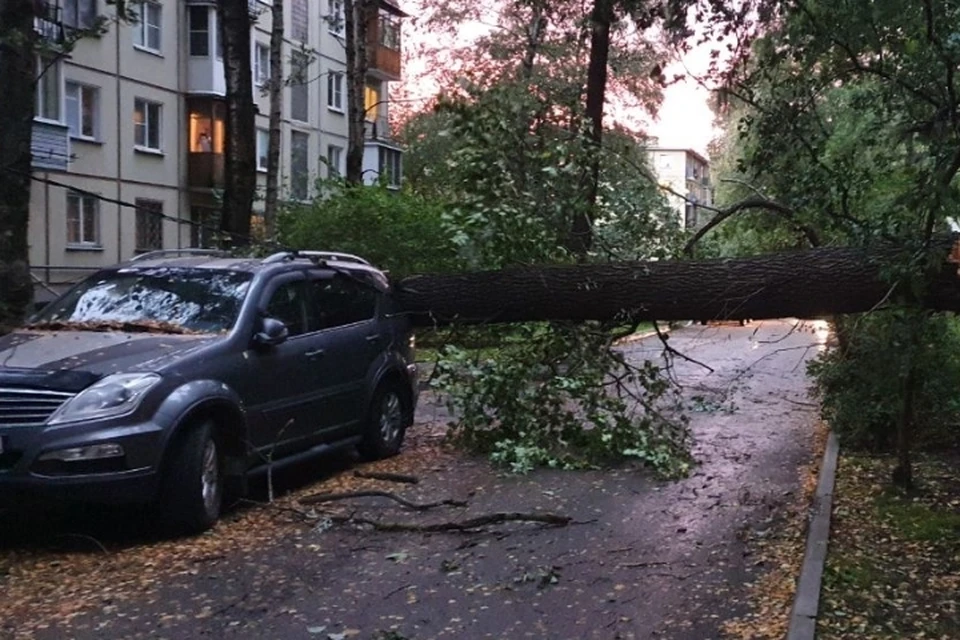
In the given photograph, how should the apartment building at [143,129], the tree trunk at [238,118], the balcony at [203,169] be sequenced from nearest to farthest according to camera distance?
1. the tree trunk at [238,118]
2. the apartment building at [143,129]
3. the balcony at [203,169]

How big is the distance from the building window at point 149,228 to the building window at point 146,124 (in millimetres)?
1564

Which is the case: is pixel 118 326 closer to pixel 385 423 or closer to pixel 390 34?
pixel 385 423

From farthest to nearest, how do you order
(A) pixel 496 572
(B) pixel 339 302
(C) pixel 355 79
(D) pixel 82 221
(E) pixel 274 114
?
(D) pixel 82 221 → (C) pixel 355 79 → (E) pixel 274 114 → (B) pixel 339 302 → (A) pixel 496 572

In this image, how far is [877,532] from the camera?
802cm

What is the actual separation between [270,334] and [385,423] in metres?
2.39

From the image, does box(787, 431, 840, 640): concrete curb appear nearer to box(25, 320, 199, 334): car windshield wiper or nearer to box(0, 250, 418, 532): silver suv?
box(0, 250, 418, 532): silver suv

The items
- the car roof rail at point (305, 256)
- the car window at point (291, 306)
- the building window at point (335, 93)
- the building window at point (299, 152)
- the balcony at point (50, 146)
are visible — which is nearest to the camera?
the car window at point (291, 306)

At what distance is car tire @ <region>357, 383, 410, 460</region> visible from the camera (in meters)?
10.2

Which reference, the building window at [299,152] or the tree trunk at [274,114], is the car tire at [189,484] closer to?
the tree trunk at [274,114]

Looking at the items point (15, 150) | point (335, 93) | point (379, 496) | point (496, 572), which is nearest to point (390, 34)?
point (335, 93)

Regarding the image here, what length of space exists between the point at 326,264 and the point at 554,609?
4.62m

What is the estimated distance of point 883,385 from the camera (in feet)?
34.2

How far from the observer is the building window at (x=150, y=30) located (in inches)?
1266

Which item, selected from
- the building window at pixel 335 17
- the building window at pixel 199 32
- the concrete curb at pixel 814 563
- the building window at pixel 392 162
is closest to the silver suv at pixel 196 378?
the concrete curb at pixel 814 563
